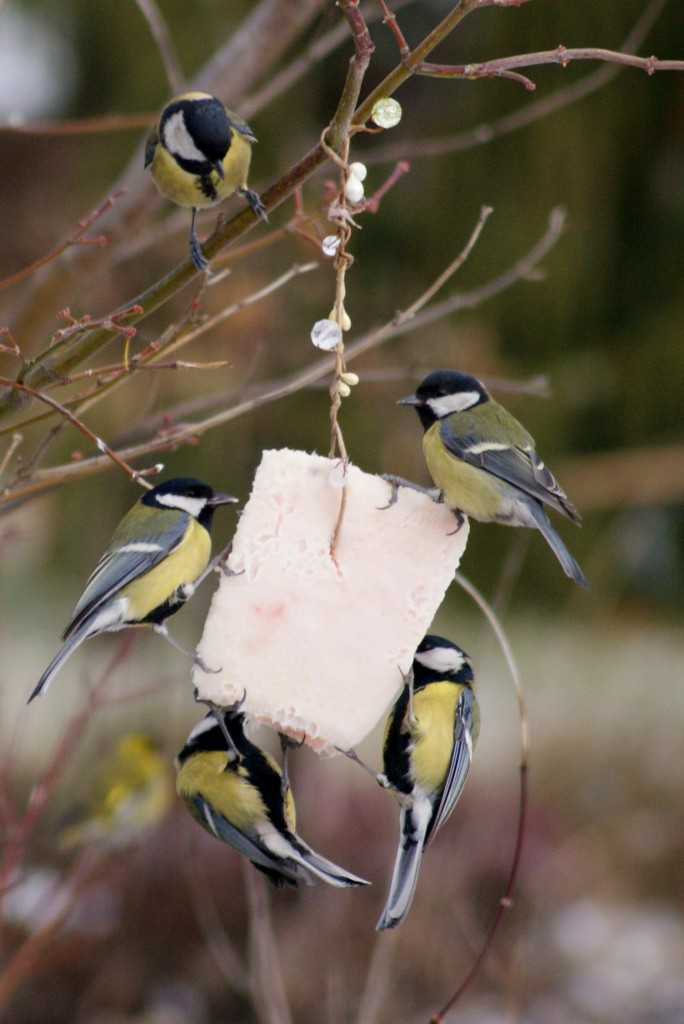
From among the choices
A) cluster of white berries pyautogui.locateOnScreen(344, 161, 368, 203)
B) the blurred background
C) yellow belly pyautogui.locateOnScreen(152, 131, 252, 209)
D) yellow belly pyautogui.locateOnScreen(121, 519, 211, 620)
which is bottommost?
the blurred background

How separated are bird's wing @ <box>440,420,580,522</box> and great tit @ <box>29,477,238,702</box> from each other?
325mm

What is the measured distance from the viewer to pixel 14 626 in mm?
6125

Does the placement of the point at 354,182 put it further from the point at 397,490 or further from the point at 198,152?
the point at 198,152

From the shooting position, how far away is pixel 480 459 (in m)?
1.35

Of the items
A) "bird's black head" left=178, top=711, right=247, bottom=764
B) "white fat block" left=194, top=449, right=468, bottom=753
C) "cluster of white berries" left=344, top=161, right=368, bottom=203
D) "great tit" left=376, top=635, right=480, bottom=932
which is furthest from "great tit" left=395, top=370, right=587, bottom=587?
"bird's black head" left=178, top=711, right=247, bottom=764

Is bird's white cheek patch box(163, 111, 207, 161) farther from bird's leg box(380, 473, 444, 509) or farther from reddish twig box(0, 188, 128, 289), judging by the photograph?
bird's leg box(380, 473, 444, 509)

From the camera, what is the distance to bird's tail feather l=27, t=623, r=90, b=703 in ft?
3.32

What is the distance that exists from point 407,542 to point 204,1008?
3.30 metres

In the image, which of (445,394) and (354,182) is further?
(445,394)

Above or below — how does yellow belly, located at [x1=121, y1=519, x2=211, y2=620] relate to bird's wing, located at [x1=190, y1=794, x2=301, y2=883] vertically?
above

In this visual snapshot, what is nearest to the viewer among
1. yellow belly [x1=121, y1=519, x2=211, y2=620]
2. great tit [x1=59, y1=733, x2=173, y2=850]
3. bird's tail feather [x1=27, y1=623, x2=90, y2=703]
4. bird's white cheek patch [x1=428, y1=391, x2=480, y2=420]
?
bird's tail feather [x1=27, y1=623, x2=90, y2=703]

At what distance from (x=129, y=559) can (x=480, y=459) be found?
18.7 inches

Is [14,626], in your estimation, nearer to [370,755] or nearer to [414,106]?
[370,755]

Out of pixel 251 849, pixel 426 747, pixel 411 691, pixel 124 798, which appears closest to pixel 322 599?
pixel 411 691
